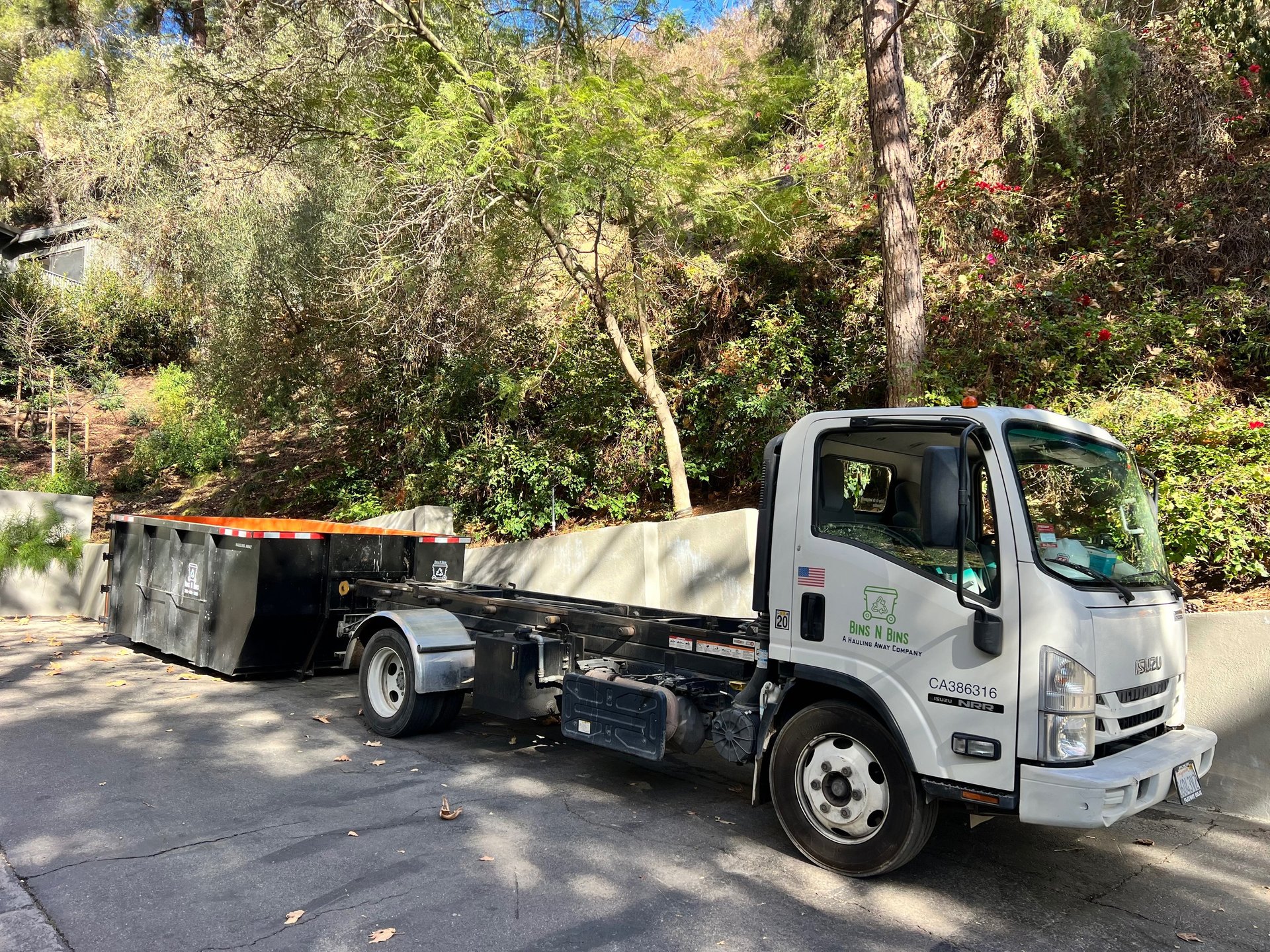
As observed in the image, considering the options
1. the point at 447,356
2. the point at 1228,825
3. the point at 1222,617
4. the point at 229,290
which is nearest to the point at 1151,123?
the point at 1222,617

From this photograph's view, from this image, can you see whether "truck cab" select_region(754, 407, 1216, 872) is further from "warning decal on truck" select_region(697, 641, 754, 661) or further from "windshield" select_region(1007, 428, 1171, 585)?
"warning decal on truck" select_region(697, 641, 754, 661)

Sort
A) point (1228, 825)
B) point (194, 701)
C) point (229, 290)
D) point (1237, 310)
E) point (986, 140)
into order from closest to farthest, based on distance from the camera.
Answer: point (1228, 825) < point (194, 701) < point (1237, 310) < point (986, 140) < point (229, 290)

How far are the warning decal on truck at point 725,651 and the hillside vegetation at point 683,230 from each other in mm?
4029

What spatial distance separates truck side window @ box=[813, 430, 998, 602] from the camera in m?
4.18

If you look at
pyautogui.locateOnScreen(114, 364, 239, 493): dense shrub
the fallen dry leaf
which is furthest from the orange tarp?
pyautogui.locateOnScreen(114, 364, 239, 493): dense shrub

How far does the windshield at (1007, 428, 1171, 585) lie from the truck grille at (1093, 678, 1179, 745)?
511 mm

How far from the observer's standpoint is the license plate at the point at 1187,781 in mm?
4172

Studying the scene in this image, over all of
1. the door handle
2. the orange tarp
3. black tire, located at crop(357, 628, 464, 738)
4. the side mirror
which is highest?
the side mirror

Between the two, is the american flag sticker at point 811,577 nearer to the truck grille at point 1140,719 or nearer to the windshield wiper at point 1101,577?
the windshield wiper at point 1101,577

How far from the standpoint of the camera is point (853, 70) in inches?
519

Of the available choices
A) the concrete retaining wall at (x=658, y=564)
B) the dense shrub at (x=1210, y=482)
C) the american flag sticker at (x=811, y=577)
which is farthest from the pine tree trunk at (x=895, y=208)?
the american flag sticker at (x=811, y=577)

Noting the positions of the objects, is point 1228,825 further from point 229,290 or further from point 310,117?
point 229,290

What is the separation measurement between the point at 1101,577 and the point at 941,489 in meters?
0.94

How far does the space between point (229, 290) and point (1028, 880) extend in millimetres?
15597
